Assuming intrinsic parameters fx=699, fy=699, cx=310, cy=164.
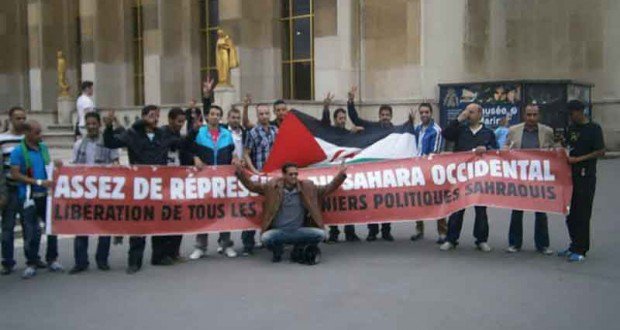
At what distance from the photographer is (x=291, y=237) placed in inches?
356

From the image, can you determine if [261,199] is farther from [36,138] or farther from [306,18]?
[306,18]

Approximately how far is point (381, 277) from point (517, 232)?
8.04 feet

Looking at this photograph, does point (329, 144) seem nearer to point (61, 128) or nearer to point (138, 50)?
point (61, 128)

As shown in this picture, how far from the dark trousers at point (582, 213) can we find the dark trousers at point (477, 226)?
1193mm

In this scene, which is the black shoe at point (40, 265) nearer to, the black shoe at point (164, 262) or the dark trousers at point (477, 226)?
the black shoe at point (164, 262)

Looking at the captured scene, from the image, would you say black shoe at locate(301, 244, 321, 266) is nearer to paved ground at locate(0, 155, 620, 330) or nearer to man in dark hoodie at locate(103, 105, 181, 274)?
paved ground at locate(0, 155, 620, 330)

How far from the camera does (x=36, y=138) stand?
28.6 feet

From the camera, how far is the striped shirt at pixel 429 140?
1042 cm

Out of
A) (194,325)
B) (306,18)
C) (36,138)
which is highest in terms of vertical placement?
(306,18)

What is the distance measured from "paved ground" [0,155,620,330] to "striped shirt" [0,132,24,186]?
123 centimetres

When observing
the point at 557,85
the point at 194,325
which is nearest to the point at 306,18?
the point at 557,85

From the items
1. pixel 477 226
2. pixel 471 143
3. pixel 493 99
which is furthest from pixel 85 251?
pixel 493 99

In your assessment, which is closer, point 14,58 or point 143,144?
point 143,144

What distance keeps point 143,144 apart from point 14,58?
35069mm
